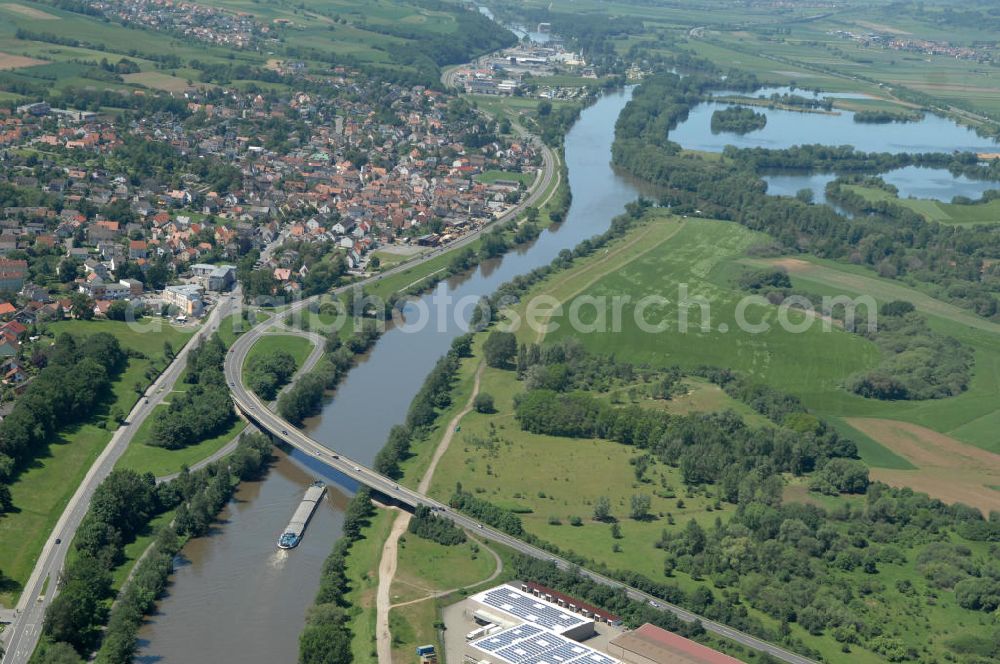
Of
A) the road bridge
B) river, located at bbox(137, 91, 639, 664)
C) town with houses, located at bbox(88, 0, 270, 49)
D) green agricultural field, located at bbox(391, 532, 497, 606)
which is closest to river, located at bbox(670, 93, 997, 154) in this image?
town with houses, located at bbox(88, 0, 270, 49)

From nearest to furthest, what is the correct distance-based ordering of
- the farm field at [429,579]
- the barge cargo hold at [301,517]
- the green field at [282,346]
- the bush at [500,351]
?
the farm field at [429,579], the barge cargo hold at [301,517], the green field at [282,346], the bush at [500,351]

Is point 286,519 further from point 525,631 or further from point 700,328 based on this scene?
point 700,328

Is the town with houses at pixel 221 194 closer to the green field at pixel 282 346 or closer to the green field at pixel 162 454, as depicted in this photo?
the green field at pixel 282 346

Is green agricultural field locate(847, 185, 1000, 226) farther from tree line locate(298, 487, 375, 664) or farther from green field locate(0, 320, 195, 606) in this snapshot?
tree line locate(298, 487, 375, 664)

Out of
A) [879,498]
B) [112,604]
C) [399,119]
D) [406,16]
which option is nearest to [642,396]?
[879,498]

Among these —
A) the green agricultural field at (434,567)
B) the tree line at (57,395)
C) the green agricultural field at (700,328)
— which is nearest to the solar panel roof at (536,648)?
the green agricultural field at (434,567)

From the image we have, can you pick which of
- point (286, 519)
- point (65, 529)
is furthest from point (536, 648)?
point (65, 529)
